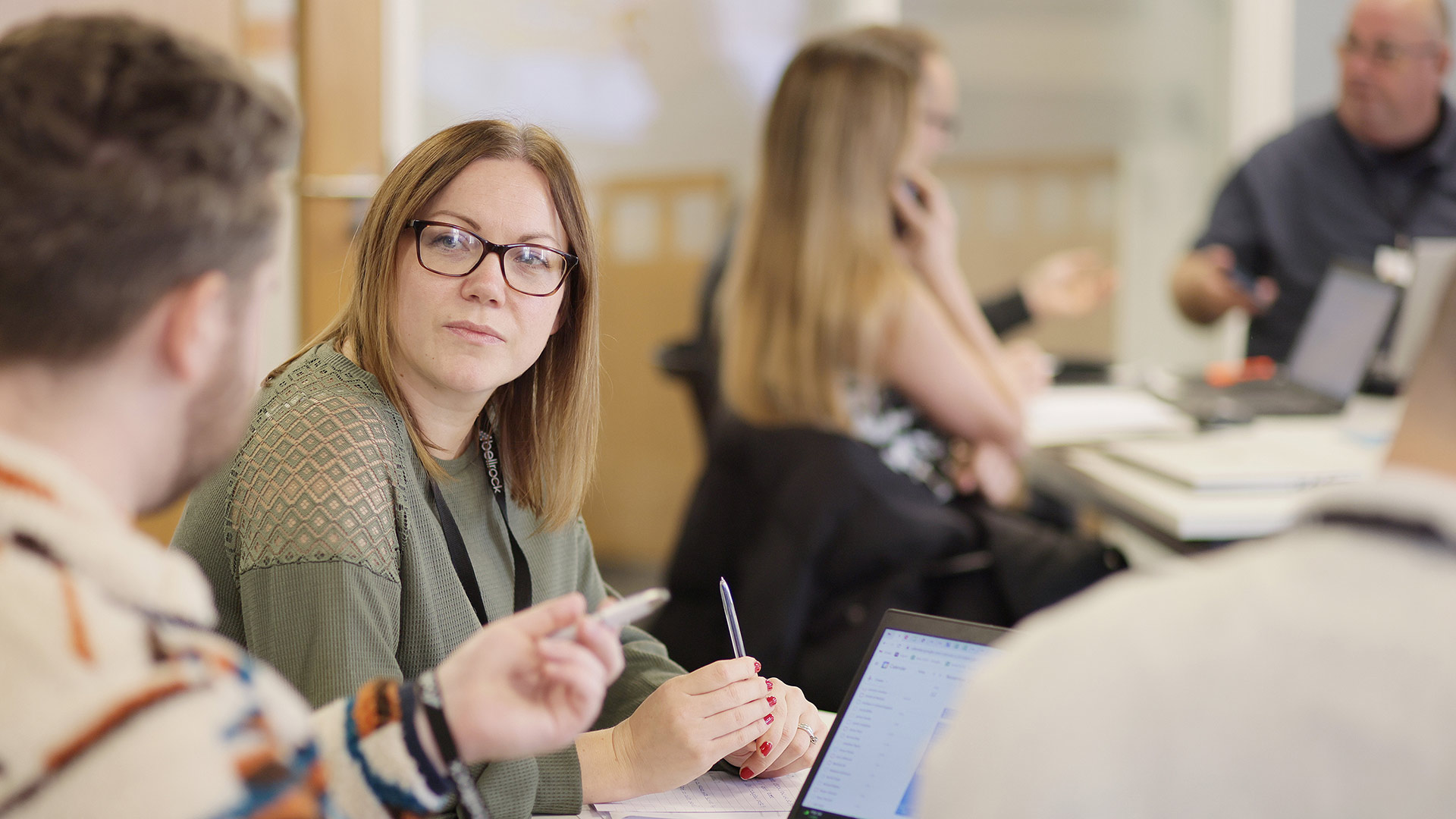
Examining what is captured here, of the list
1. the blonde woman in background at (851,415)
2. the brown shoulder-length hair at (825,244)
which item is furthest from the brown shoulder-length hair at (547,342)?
the brown shoulder-length hair at (825,244)

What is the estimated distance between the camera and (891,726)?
1007 mm

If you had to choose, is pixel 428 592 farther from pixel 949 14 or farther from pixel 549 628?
pixel 949 14

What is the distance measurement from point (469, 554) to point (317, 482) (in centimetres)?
18

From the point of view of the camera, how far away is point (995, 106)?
15.0 feet

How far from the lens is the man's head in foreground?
0.61 m

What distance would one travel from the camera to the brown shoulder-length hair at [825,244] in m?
2.23

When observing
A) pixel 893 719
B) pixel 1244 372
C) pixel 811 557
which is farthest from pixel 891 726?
pixel 1244 372

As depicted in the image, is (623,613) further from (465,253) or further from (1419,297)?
(1419,297)

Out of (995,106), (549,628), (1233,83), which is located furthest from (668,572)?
(1233,83)

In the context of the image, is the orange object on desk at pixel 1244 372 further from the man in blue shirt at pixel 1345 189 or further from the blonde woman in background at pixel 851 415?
the blonde woman in background at pixel 851 415

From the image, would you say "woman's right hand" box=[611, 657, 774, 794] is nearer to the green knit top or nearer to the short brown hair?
the green knit top

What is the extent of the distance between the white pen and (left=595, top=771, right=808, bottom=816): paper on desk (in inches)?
13.4

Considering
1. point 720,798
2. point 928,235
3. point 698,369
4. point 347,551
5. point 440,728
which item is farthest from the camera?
point 698,369

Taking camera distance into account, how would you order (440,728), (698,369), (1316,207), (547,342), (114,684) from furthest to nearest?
(1316,207)
(698,369)
(547,342)
(440,728)
(114,684)
